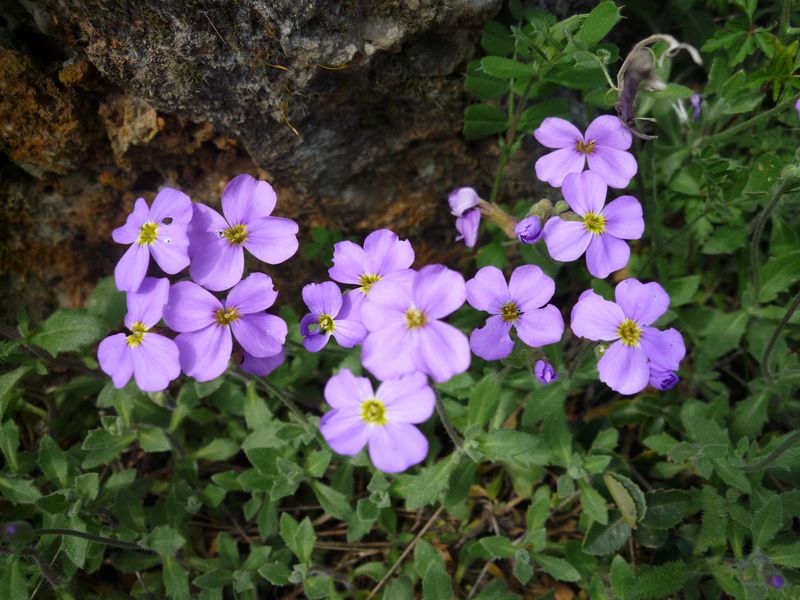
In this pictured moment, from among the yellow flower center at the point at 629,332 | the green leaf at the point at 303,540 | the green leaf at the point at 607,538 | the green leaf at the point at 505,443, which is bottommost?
the green leaf at the point at 607,538

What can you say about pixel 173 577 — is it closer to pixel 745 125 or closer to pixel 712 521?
pixel 712 521

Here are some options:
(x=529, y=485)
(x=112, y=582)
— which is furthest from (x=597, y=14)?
(x=112, y=582)

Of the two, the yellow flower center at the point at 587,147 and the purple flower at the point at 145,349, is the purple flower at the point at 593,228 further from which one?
the purple flower at the point at 145,349

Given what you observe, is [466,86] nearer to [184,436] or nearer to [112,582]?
[184,436]

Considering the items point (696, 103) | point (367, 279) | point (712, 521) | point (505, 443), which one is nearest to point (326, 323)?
point (367, 279)

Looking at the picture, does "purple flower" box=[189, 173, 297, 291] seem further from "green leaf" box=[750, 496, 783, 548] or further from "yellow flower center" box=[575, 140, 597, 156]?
"green leaf" box=[750, 496, 783, 548]

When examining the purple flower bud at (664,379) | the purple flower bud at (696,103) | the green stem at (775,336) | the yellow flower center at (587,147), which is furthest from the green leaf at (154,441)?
the purple flower bud at (696,103)
